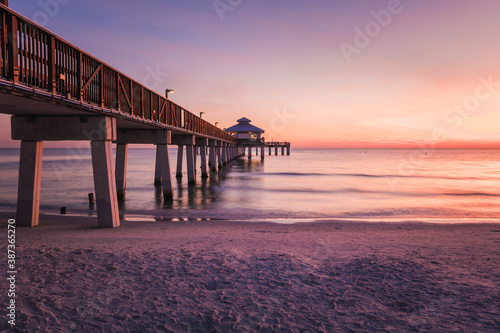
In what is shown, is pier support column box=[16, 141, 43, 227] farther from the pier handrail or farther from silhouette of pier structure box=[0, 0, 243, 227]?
the pier handrail

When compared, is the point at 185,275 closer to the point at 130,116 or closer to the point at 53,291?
the point at 53,291

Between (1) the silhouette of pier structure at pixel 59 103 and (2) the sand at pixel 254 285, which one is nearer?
(2) the sand at pixel 254 285

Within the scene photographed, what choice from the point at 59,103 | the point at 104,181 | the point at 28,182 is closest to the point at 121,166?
the point at 28,182

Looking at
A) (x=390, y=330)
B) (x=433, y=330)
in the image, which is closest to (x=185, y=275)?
(x=390, y=330)

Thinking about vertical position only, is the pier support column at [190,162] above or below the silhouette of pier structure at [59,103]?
below

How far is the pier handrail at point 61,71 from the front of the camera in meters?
6.57

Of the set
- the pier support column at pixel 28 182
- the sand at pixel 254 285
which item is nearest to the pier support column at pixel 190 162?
the pier support column at pixel 28 182

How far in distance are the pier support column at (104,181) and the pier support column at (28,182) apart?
201cm

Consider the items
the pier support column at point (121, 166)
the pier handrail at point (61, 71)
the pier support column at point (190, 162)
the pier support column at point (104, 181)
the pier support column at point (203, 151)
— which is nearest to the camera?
the pier handrail at point (61, 71)

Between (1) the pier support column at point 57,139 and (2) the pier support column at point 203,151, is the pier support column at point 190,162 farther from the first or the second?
(1) the pier support column at point 57,139

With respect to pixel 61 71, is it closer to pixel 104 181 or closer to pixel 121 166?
pixel 104 181

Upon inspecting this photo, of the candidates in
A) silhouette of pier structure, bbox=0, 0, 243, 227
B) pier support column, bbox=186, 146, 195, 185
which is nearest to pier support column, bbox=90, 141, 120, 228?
silhouette of pier structure, bbox=0, 0, 243, 227

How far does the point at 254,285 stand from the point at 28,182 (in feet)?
31.7

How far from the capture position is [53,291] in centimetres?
530
